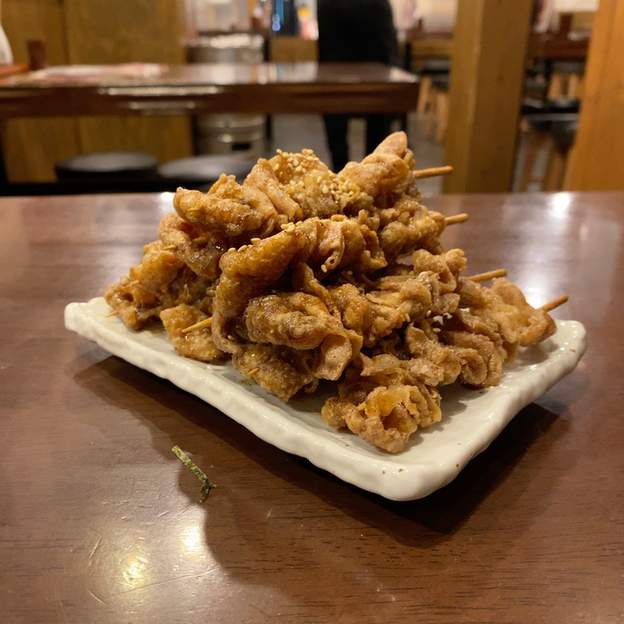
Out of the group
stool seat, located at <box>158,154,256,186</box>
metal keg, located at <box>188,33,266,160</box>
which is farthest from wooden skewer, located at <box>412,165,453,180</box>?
metal keg, located at <box>188,33,266,160</box>

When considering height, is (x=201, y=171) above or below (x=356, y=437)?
below

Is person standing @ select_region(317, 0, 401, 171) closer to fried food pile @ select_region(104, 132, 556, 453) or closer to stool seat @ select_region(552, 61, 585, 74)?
stool seat @ select_region(552, 61, 585, 74)

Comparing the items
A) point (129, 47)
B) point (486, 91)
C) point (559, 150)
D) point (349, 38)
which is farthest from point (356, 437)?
point (129, 47)

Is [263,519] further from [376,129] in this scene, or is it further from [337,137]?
[337,137]

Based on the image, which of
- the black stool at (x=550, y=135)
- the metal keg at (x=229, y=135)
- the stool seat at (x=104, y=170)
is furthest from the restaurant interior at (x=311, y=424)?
the metal keg at (x=229, y=135)

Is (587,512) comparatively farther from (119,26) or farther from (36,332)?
(119,26)

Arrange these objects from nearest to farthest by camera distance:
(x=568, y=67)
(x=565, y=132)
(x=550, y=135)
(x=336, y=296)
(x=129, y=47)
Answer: (x=336, y=296), (x=565, y=132), (x=550, y=135), (x=129, y=47), (x=568, y=67)
